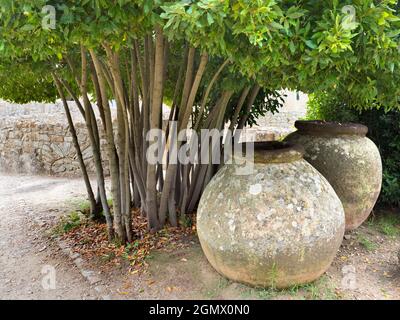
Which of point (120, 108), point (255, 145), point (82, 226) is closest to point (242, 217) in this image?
point (255, 145)

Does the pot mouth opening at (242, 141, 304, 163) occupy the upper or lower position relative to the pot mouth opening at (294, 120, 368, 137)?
Answer: lower

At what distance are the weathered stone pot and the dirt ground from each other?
46 centimetres

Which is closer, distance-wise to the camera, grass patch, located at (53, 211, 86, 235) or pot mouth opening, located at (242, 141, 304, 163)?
pot mouth opening, located at (242, 141, 304, 163)

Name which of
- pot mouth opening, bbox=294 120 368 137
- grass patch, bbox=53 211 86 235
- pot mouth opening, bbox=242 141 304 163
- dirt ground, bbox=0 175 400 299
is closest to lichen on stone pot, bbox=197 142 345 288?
pot mouth opening, bbox=242 141 304 163

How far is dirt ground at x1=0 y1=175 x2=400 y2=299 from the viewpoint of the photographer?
2.81m

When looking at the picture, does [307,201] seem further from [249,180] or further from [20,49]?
[20,49]

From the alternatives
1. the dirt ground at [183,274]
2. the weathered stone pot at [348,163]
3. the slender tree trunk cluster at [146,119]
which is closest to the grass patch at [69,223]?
the dirt ground at [183,274]

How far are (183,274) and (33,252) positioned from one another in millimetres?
1811

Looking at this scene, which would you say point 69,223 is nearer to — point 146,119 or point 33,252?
point 33,252

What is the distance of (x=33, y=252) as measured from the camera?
12.5 ft

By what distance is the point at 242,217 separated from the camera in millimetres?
2609

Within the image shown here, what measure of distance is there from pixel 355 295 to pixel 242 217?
3.75ft

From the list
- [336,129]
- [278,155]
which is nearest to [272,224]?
[278,155]

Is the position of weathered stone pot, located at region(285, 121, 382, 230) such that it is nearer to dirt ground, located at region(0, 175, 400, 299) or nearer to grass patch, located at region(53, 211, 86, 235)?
dirt ground, located at region(0, 175, 400, 299)
